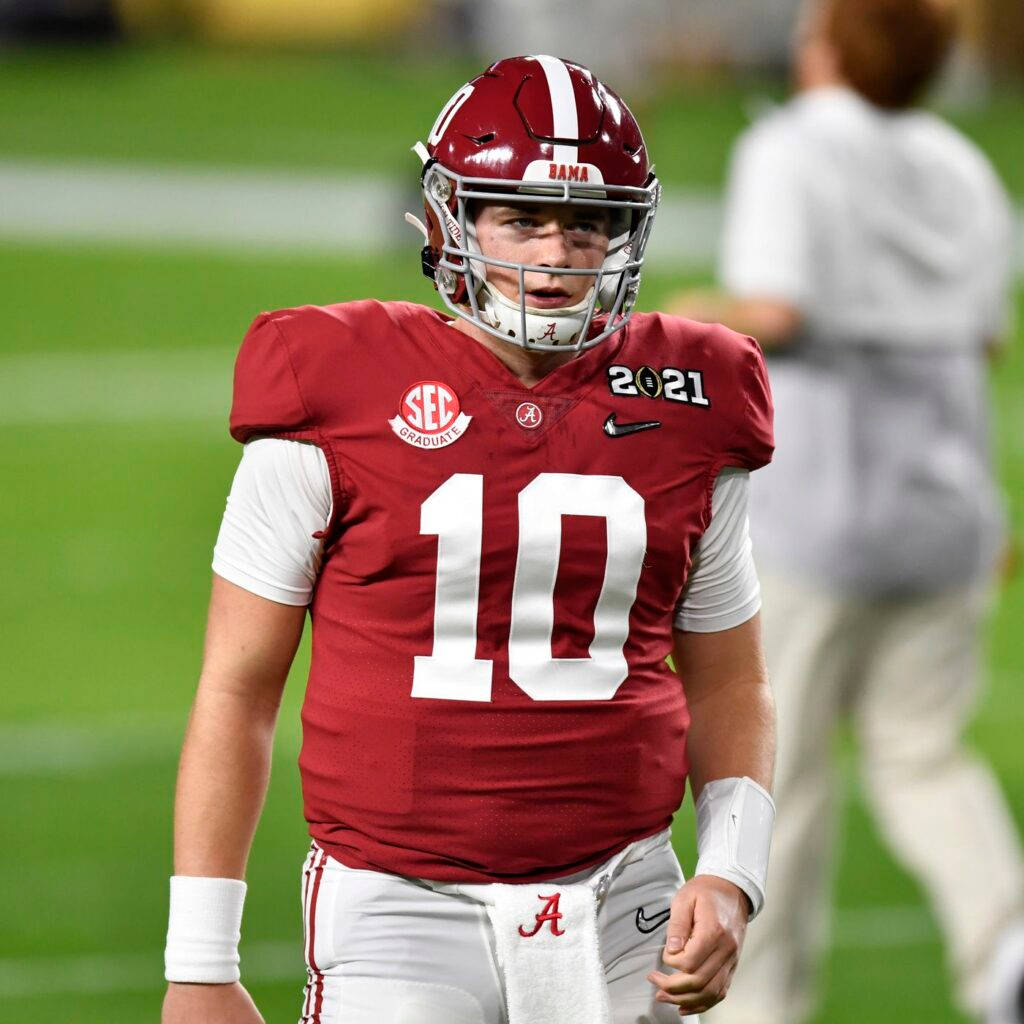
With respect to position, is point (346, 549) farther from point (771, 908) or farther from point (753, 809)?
point (771, 908)

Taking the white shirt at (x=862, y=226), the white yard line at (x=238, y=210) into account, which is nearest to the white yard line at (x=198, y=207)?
the white yard line at (x=238, y=210)

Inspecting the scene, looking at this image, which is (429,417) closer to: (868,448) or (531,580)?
(531,580)

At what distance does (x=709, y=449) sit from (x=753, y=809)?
1.53 feet

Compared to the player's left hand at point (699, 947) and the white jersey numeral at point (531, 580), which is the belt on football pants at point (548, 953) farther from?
the white jersey numeral at point (531, 580)

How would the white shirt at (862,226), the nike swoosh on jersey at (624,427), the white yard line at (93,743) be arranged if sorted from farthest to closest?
1. the white yard line at (93,743)
2. the white shirt at (862,226)
3. the nike swoosh on jersey at (624,427)

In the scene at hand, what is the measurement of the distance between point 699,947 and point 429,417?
2.34ft

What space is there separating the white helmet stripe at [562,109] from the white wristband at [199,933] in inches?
38.8

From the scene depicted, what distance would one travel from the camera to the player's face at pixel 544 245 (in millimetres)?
2781

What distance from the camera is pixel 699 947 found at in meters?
2.71

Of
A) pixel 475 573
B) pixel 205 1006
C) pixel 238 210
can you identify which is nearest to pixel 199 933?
pixel 205 1006

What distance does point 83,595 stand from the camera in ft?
29.0

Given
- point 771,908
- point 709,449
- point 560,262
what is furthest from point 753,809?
point 771,908

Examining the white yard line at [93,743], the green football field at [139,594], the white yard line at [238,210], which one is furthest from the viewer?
the white yard line at [238,210]

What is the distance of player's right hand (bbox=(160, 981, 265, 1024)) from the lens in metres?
2.73
